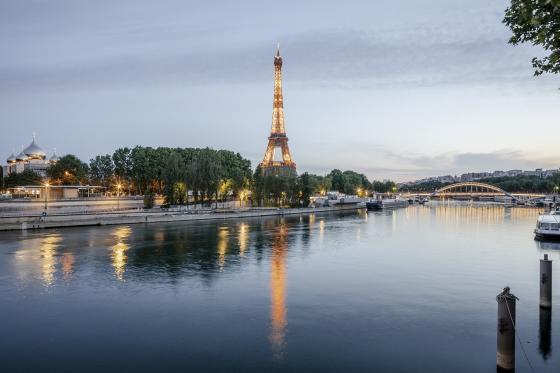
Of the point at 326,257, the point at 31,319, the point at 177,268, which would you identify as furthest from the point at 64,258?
the point at 326,257

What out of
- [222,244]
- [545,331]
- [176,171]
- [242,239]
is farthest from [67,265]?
[176,171]

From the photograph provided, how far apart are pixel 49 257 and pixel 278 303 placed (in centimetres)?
2008

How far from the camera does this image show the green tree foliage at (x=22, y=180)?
124m

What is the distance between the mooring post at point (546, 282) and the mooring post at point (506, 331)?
17.7 ft

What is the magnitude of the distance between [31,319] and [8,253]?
20073 millimetres

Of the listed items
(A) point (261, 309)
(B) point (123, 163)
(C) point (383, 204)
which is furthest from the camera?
(C) point (383, 204)

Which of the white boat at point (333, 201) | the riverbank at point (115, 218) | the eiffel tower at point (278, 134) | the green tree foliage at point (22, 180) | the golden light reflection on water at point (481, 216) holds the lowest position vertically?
the golden light reflection on water at point (481, 216)

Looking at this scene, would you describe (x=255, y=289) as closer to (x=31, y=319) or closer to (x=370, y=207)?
(x=31, y=319)

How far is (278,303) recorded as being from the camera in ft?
73.3

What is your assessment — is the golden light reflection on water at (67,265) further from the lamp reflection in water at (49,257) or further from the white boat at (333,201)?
the white boat at (333,201)

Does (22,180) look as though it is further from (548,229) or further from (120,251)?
(548,229)

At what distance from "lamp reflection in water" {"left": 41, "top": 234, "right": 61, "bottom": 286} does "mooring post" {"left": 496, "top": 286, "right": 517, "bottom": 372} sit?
850 inches

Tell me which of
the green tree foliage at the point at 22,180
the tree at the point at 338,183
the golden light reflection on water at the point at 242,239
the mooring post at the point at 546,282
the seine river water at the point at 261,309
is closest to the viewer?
the seine river water at the point at 261,309

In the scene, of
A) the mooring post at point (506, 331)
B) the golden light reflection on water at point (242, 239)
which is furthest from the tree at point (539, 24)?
the golden light reflection on water at point (242, 239)
